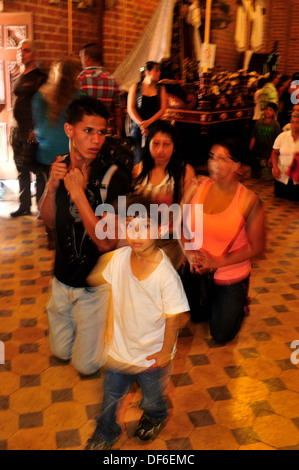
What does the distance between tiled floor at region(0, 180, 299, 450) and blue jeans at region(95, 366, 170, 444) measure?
0.45ft

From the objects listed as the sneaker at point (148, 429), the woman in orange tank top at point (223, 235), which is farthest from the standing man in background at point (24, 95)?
the sneaker at point (148, 429)

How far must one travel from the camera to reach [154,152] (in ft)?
10.3

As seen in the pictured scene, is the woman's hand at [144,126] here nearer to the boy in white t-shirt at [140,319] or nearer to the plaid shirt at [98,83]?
the plaid shirt at [98,83]

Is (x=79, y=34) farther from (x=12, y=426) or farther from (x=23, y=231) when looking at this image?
(x=12, y=426)

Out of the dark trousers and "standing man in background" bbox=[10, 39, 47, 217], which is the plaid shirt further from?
the dark trousers

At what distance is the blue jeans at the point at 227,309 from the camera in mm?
3160

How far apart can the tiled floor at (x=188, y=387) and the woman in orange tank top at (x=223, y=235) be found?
1.06 feet

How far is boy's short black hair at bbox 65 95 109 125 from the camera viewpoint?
243 cm

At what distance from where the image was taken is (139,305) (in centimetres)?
204

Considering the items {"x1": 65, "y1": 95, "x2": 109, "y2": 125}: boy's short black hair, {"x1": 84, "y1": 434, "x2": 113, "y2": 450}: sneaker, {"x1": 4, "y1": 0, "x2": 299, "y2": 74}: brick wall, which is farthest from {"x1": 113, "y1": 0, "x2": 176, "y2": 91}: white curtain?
{"x1": 84, "y1": 434, "x2": 113, "y2": 450}: sneaker

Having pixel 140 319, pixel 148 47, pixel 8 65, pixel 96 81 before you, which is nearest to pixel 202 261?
pixel 140 319

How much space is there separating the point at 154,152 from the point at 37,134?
6.26ft

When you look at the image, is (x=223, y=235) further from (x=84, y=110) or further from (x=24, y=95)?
(x=24, y=95)

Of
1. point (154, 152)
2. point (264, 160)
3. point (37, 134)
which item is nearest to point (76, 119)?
point (154, 152)
